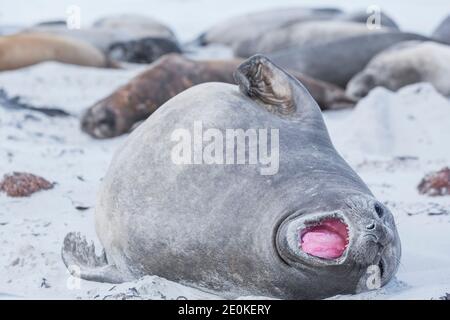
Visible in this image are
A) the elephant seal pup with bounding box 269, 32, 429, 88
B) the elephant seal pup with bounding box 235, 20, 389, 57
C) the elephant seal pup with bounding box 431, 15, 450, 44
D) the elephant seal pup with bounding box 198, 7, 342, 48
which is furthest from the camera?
the elephant seal pup with bounding box 198, 7, 342, 48

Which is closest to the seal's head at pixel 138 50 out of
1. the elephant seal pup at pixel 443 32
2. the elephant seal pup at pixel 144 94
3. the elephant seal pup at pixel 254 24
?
the elephant seal pup at pixel 254 24

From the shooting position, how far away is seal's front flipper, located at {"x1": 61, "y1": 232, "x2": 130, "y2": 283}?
3.27 meters

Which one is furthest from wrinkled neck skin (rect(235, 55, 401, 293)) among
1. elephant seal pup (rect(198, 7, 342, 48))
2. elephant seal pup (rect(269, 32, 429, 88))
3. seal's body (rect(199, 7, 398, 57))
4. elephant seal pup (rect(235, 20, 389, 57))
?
elephant seal pup (rect(198, 7, 342, 48))

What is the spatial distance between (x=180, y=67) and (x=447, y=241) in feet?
11.5

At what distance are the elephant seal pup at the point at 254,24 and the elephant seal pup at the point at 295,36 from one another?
1000 mm

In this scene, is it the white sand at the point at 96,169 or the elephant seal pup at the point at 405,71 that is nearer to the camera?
the white sand at the point at 96,169

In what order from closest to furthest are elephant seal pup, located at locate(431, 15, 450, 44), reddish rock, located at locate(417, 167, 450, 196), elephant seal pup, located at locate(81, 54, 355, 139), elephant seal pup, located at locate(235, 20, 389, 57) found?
reddish rock, located at locate(417, 167, 450, 196) → elephant seal pup, located at locate(81, 54, 355, 139) → elephant seal pup, located at locate(431, 15, 450, 44) → elephant seal pup, located at locate(235, 20, 389, 57)

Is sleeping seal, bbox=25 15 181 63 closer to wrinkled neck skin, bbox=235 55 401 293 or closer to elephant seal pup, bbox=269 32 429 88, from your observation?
elephant seal pup, bbox=269 32 429 88

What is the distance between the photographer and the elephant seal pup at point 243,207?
276 centimetres

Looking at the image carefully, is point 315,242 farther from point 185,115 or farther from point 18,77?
point 18,77

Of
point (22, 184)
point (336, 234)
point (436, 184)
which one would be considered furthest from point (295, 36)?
point (336, 234)

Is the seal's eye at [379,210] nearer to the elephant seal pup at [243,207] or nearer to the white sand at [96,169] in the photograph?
the elephant seal pup at [243,207]

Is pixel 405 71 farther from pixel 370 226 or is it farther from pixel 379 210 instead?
pixel 370 226

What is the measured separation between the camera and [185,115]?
10.9 ft
